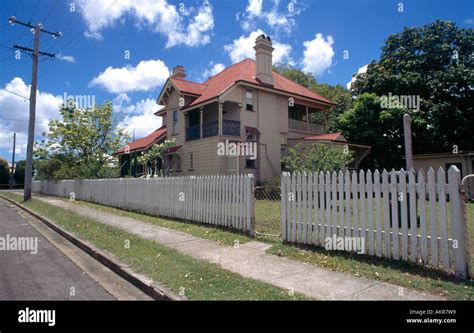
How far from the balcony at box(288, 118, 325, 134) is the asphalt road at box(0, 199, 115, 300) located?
64.5 ft

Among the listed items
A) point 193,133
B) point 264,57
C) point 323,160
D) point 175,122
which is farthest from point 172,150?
point 323,160

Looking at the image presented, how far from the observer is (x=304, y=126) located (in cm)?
2581

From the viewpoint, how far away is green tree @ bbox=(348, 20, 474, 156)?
24328 millimetres

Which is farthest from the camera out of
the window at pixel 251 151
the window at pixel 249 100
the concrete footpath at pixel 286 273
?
the window at pixel 249 100

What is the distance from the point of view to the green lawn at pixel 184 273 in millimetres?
4426

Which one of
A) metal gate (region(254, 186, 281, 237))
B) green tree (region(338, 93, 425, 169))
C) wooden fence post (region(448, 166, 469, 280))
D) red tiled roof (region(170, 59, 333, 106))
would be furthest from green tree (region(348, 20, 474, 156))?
wooden fence post (region(448, 166, 469, 280))

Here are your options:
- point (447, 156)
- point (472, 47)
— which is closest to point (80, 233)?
point (447, 156)

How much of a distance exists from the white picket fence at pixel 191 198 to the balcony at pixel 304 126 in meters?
13.7

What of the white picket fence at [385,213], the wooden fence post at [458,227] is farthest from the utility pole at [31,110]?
the wooden fence post at [458,227]

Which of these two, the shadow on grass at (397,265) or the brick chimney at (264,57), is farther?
the brick chimney at (264,57)

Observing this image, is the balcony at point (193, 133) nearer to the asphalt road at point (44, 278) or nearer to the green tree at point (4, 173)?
the asphalt road at point (44, 278)

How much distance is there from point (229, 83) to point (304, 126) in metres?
7.51

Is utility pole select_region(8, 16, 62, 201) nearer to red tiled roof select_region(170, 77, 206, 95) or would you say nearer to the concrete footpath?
red tiled roof select_region(170, 77, 206, 95)
